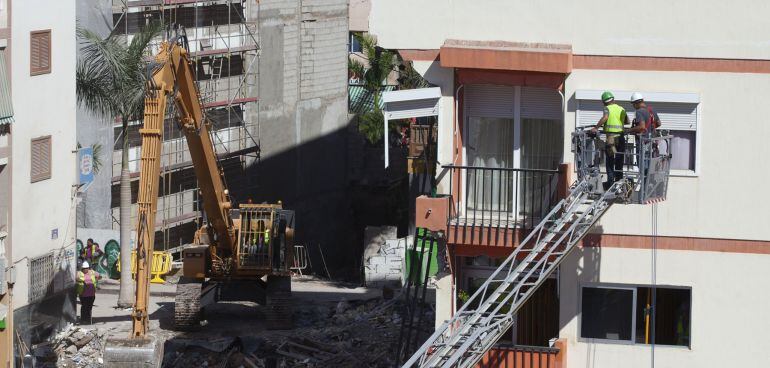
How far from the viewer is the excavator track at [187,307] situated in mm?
41281

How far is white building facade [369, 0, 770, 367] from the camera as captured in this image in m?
25.9

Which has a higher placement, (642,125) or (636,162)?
(642,125)

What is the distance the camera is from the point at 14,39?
3825cm

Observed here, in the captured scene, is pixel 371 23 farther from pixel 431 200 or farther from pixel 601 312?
pixel 601 312

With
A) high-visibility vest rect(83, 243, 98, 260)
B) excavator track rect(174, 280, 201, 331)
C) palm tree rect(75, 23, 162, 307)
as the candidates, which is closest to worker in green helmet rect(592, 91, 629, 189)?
excavator track rect(174, 280, 201, 331)

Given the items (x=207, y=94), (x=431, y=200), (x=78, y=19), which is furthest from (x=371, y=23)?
(x=207, y=94)

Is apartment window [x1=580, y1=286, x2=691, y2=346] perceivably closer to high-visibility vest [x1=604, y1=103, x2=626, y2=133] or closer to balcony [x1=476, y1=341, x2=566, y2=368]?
balcony [x1=476, y1=341, x2=566, y2=368]

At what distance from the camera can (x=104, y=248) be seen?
1960 inches

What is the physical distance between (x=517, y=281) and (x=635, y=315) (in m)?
2.54

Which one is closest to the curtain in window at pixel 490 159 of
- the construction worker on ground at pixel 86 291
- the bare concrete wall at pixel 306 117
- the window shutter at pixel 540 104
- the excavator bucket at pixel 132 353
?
the window shutter at pixel 540 104

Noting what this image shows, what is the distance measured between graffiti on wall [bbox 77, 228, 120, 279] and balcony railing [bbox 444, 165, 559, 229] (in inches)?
955

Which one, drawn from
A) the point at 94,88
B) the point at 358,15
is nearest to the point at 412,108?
the point at 94,88

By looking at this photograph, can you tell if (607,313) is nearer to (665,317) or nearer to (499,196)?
(665,317)

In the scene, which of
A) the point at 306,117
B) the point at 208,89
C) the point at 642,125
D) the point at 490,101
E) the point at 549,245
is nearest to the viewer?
the point at 642,125
